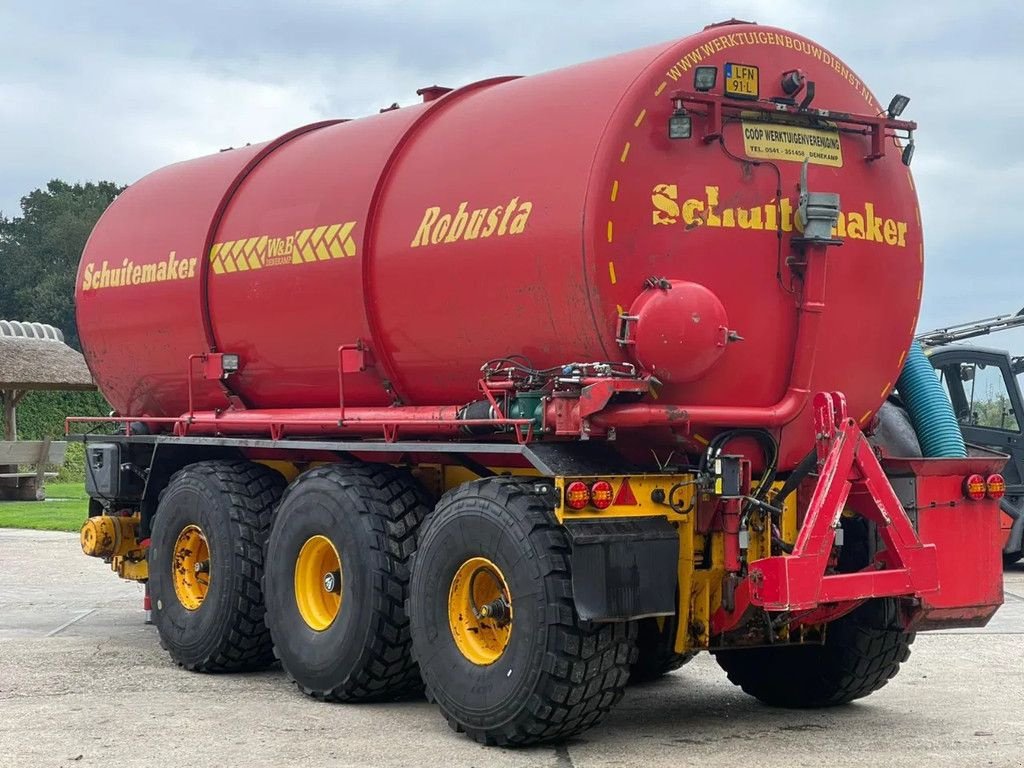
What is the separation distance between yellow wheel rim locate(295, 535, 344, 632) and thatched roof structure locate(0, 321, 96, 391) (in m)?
20.5

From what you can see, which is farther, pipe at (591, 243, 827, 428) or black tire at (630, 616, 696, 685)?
black tire at (630, 616, 696, 685)

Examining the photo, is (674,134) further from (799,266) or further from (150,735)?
(150,735)

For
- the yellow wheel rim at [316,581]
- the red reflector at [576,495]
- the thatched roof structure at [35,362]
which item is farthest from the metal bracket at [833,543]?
the thatched roof structure at [35,362]

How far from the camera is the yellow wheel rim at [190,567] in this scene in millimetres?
9984

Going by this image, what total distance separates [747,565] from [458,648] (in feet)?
4.67

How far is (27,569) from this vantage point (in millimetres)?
16094

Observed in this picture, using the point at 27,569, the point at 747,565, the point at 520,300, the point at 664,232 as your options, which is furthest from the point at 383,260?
the point at 27,569

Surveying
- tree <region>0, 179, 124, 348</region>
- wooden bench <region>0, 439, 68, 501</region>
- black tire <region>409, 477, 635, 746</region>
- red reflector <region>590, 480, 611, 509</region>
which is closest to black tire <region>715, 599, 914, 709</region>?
black tire <region>409, 477, 635, 746</region>

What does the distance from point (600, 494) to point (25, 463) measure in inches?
890

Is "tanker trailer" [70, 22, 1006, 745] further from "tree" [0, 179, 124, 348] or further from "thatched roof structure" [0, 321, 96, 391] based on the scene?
"tree" [0, 179, 124, 348]

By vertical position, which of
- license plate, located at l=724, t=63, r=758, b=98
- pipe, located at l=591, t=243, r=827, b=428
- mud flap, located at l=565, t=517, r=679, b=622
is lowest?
mud flap, located at l=565, t=517, r=679, b=622

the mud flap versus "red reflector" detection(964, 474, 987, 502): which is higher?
"red reflector" detection(964, 474, 987, 502)

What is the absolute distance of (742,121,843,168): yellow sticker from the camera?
7.53m

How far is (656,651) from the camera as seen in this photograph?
28.6ft
